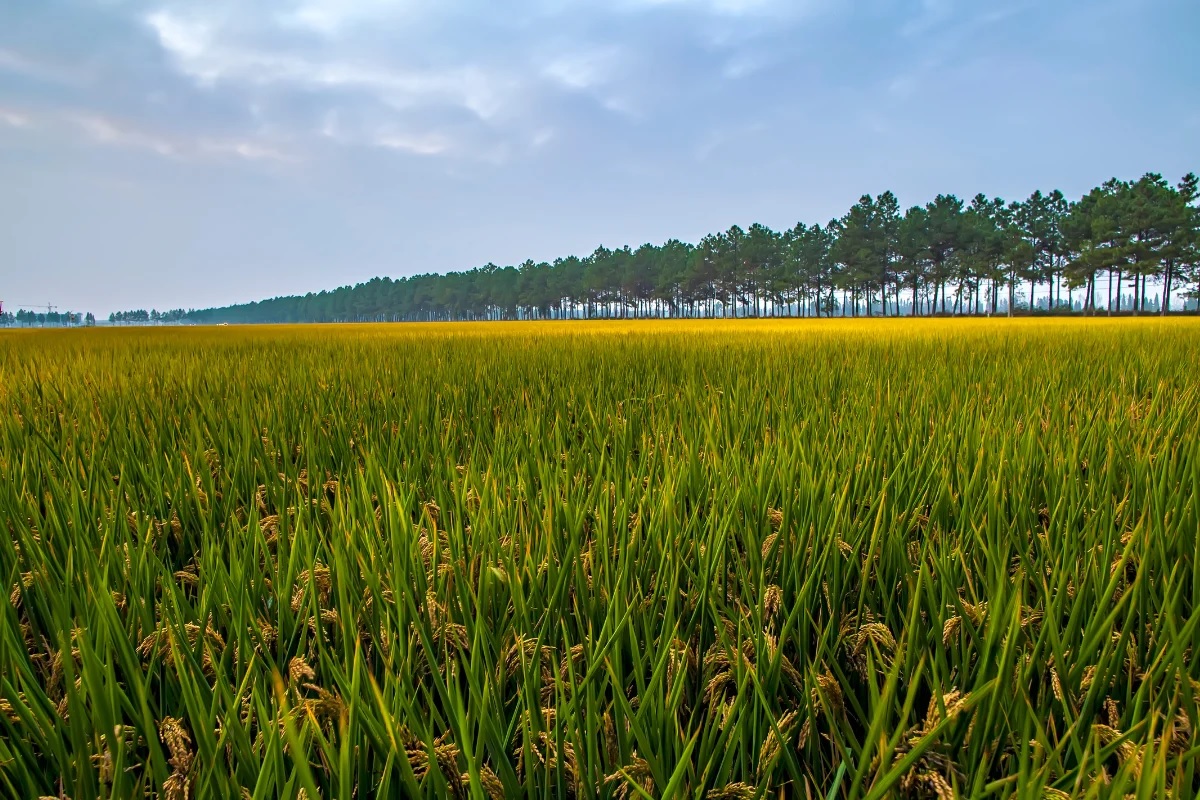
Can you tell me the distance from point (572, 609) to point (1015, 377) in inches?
144

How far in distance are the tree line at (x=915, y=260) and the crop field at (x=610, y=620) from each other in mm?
63048

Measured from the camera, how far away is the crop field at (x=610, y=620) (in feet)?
2.12

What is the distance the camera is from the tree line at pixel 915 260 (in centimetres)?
5156

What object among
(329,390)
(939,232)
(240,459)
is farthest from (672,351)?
(939,232)

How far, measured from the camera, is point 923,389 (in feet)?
10.6

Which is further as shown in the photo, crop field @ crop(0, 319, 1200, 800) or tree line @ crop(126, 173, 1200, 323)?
tree line @ crop(126, 173, 1200, 323)

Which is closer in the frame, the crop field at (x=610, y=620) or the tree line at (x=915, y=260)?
the crop field at (x=610, y=620)

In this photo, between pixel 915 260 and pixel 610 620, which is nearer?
pixel 610 620

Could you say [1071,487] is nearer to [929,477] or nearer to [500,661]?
[929,477]

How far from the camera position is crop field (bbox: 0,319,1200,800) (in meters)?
0.65

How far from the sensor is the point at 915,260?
64.3 m

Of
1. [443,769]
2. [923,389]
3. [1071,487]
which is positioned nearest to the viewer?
[443,769]

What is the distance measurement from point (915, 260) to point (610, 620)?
72440 millimetres

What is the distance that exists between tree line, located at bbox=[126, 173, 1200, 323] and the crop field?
63048mm
